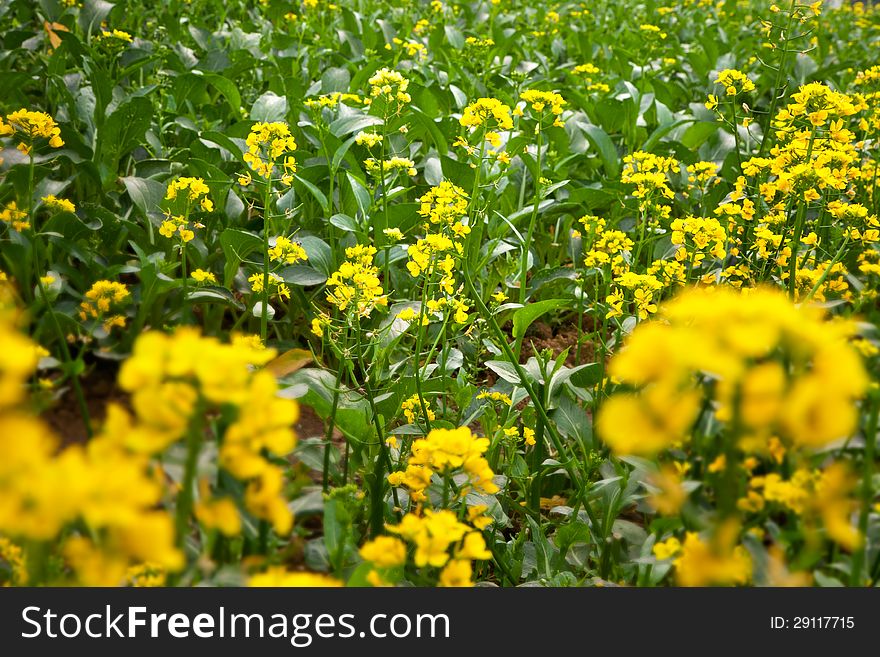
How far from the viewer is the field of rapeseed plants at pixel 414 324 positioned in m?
0.68

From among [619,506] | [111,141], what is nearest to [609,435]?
[619,506]

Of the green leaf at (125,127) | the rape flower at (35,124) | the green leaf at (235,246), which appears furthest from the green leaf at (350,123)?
the rape flower at (35,124)

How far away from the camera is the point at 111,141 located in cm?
258

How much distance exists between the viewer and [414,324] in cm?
202

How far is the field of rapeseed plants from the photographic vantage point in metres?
0.68

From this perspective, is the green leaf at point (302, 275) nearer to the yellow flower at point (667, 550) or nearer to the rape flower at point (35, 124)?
the rape flower at point (35, 124)

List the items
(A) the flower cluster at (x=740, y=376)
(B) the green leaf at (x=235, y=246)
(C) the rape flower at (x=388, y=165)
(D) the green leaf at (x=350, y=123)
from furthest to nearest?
(D) the green leaf at (x=350, y=123) < (B) the green leaf at (x=235, y=246) < (C) the rape flower at (x=388, y=165) < (A) the flower cluster at (x=740, y=376)

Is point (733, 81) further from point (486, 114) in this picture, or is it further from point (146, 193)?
point (146, 193)

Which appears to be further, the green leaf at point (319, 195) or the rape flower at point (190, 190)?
the green leaf at point (319, 195)

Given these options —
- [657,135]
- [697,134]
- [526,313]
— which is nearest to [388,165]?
[526,313]

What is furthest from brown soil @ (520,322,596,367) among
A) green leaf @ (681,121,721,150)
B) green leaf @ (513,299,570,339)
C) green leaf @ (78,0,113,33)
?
green leaf @ (78,0,113,33)

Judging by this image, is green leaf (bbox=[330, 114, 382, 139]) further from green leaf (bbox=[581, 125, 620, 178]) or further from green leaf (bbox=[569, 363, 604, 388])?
green leaf (bbox=[569, 363, 604, 388])

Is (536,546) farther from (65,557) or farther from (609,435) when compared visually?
(609,435)

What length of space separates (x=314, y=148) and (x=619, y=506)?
6.24ft
